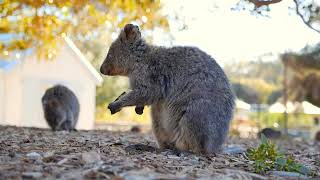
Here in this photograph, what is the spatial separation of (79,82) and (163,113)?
52.3 ft

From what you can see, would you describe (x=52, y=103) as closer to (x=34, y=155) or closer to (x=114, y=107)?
(x=114, y=107)

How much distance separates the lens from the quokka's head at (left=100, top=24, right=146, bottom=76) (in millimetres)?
6902

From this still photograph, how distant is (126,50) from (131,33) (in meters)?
0.22

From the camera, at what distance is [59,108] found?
39.9ft

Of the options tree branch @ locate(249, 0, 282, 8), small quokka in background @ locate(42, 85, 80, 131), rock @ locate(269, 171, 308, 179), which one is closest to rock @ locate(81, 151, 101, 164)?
rock @ locate(269, 171, 308, 179)

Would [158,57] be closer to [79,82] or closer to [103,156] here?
[103,156]

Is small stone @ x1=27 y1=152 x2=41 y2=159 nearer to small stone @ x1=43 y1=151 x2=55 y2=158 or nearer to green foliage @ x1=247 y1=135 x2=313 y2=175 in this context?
small stone @ x1=43 y1=151 x2=55 y2=158

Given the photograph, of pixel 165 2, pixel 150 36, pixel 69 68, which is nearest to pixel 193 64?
pixel 165 2

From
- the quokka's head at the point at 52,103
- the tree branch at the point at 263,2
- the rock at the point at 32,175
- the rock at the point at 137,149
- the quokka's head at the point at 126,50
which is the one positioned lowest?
the rock at the point at 32,175

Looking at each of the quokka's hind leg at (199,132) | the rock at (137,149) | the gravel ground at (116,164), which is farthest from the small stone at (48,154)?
the quokka's hind leg at (199,132)

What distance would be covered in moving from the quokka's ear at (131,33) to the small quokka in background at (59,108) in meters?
5.36

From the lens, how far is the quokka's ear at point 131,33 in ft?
22.6

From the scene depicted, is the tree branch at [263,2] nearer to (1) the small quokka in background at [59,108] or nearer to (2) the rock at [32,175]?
(2) the rock at [32,175]

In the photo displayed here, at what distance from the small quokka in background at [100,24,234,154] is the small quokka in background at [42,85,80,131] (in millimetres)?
5482
